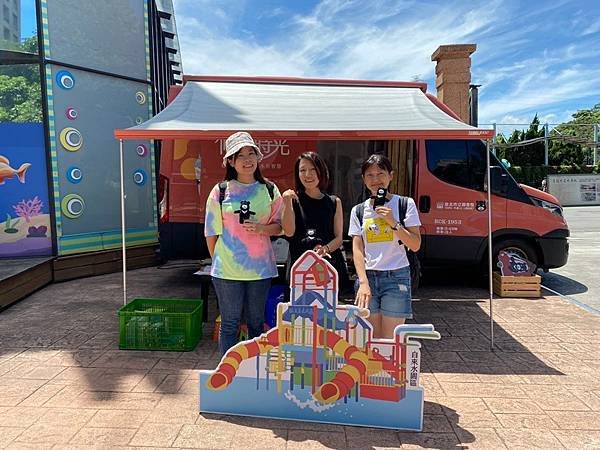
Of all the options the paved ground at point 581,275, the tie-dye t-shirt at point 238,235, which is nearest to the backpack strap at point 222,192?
the tie-dye t-shirt at point 238,235

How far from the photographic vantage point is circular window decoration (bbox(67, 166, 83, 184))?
7.13 m

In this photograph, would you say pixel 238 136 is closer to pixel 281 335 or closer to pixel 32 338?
pixel 281 335

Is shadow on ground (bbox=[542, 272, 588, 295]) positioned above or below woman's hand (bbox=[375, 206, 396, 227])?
below

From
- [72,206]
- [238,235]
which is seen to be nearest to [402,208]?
[238,235]

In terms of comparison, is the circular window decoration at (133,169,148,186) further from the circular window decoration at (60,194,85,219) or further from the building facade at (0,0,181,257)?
the circular window decoration at (60,194,85,219)

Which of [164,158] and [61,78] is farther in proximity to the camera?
[61,78]

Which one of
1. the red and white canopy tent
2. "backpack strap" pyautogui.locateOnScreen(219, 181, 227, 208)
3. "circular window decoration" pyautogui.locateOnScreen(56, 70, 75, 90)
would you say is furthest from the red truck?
"backpack strap" pyautogui.locateOnScreen(219, 181, 227, 208)

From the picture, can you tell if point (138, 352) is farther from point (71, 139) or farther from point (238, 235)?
point (71, 139)

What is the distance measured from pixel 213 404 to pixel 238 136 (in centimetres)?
168

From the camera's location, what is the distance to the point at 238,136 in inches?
119

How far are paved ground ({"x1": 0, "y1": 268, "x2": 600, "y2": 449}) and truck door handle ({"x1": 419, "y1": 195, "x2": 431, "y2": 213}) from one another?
1.39 meters

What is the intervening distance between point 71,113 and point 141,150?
123 cm

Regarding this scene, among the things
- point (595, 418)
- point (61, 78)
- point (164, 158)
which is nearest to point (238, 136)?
point (595, 418)

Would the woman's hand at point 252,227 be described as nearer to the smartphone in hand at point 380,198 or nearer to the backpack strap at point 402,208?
the smartphone in hand at point 380,198
